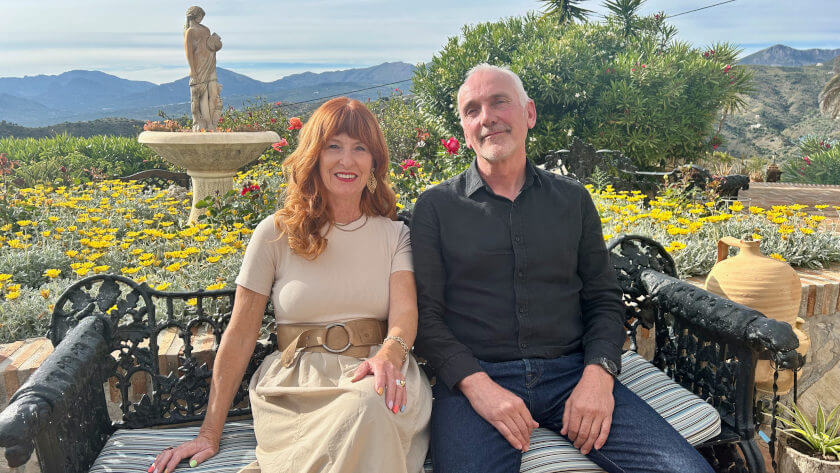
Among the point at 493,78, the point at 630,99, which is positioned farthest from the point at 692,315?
the point at 630,99

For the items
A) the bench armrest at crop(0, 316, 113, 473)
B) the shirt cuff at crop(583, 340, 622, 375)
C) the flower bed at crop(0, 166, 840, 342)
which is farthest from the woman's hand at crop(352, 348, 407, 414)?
the flower bed at crop(0, 166, 840, 342)

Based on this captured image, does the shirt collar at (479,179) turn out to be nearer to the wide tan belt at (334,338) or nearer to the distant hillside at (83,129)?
the wide tan belt at (334,338)

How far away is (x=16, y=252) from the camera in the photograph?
13.6 ft

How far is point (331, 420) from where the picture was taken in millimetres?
1647

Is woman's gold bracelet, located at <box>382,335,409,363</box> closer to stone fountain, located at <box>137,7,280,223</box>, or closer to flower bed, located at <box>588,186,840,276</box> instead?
flower bed, located at <box>588,186,840,276</box>

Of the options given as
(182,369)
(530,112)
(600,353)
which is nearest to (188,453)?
(182,369)

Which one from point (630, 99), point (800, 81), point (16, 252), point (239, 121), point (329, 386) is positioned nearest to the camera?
point (329, 386)

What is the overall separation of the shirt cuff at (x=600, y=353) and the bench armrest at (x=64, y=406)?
5.69 feet

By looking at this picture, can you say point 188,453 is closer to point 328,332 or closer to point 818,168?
point 328,332

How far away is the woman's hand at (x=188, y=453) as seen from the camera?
1.83 meters

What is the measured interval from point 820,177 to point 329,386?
15537 mm

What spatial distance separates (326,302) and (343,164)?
502mm

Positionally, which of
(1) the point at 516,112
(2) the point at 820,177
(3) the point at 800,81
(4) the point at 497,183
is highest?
(3) the point at 800,81

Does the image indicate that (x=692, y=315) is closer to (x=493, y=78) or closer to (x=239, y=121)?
(x=493, y=78)
